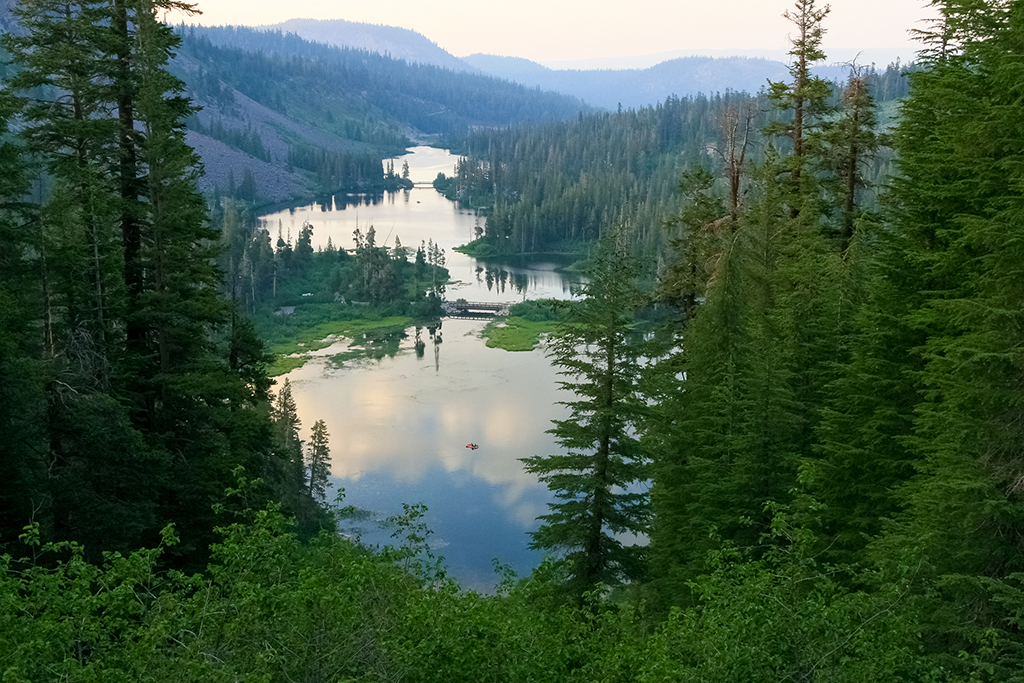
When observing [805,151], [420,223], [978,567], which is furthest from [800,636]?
[420,223]

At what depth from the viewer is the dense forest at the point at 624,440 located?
9750mm

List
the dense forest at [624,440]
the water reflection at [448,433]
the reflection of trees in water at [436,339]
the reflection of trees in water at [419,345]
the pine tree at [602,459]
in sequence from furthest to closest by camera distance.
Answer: the reflection of trees in water at [419,345] → the reflection of trees in water at [436,339] → the water reflection at [448,433] → the pine tree at [602,459] → the dense forest at [624,440]

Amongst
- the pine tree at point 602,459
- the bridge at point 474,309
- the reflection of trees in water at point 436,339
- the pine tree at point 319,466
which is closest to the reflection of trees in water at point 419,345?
the reflection of trees in water at point 436,339

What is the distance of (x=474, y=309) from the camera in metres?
98.8

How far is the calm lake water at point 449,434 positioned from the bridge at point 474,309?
2.32m

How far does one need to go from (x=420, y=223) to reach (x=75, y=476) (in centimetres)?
15219

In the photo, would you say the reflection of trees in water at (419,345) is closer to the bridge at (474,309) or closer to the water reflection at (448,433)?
→ the water reflection at (448,433)

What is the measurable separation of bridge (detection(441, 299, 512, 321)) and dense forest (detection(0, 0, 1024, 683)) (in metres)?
68.4

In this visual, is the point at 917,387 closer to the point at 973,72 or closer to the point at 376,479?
the point at 973,72

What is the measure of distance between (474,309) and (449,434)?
42.8 metres

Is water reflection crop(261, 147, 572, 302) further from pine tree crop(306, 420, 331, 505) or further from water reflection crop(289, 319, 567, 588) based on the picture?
pine tree crop(306, 420, 331, 505)

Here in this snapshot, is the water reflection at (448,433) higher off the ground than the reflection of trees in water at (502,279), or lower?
lower

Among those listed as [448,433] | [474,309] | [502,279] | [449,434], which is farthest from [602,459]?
[502,279]

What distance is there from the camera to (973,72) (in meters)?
15.8
